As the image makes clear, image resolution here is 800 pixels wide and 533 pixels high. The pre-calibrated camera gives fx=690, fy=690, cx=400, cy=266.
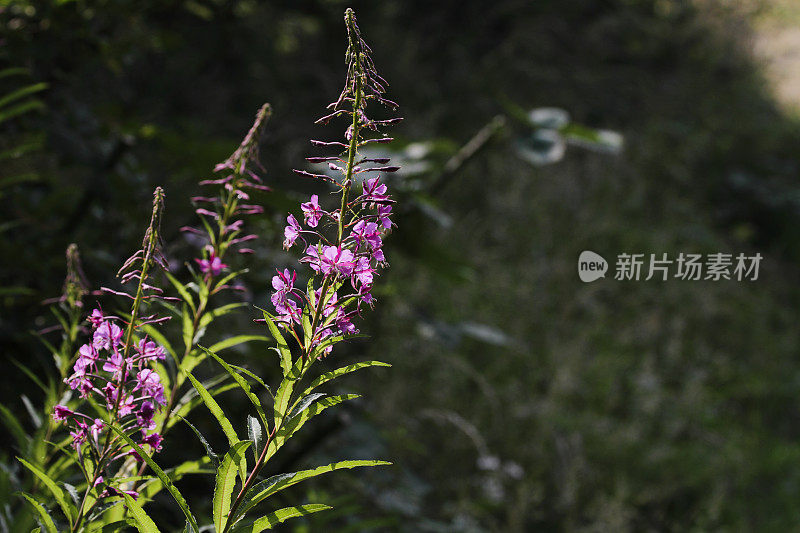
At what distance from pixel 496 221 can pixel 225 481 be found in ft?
11.7

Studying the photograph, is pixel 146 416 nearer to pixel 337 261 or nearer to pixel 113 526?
pixel 113 526

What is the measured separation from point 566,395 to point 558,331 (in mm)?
488

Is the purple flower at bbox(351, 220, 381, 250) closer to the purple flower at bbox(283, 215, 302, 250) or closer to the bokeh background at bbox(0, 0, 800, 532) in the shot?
the purple flower at bbox(283, 215, 302, 250)

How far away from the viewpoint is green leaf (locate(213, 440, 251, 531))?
526 mm

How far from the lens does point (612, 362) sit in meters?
3.27

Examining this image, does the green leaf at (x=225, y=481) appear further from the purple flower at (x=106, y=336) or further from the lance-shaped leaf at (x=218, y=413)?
the purple flower at (x=106, y=336)

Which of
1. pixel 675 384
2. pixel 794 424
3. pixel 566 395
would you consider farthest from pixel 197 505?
pixel 794 424

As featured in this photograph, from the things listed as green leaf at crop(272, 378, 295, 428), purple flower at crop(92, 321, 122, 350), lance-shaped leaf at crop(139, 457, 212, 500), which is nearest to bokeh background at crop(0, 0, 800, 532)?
lance-shaped leaf at crop(139, 457, 212, 500)

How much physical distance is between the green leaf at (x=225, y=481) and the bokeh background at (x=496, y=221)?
52cm

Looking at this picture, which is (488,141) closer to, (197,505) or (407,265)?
(197,505)

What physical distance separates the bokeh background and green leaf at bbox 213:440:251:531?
52 cm

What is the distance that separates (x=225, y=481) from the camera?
21.0 inches

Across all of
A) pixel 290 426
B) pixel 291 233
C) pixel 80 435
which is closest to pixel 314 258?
pixel 291 233

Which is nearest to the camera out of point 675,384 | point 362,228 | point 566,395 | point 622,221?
point 362,228
